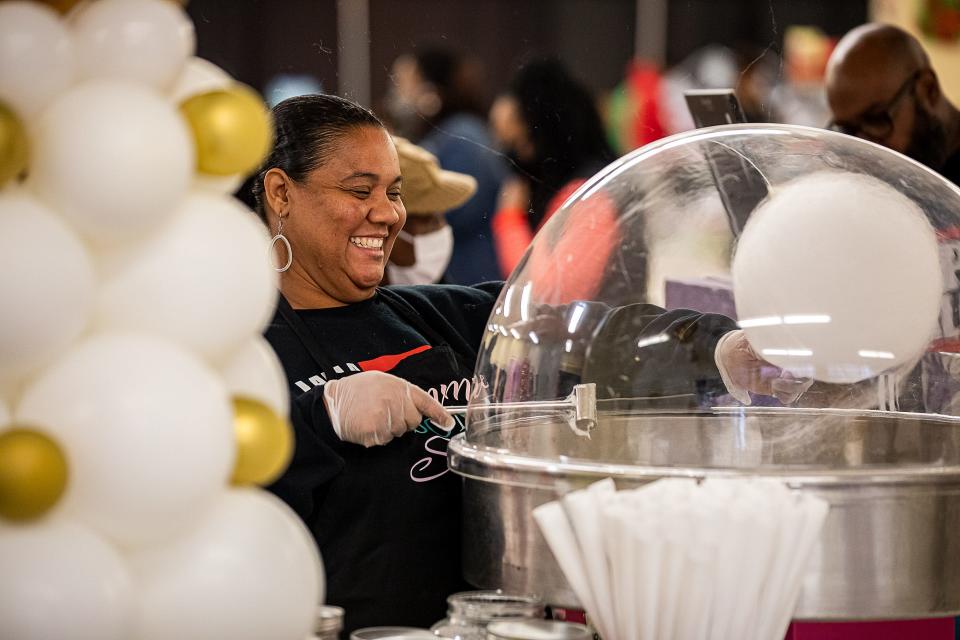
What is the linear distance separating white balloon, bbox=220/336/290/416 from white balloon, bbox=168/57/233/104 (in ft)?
0.63

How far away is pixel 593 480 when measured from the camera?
1.24 m

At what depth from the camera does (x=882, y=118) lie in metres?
2.69

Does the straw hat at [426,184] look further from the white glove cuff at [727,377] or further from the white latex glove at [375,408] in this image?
the white glove cuff at [727,377]

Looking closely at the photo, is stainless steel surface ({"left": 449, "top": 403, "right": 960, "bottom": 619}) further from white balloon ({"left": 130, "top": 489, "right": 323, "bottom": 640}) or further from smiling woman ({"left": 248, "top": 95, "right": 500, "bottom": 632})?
white balloon ({"left": 130, "top": 489, "right": 323, "bottom": 640})

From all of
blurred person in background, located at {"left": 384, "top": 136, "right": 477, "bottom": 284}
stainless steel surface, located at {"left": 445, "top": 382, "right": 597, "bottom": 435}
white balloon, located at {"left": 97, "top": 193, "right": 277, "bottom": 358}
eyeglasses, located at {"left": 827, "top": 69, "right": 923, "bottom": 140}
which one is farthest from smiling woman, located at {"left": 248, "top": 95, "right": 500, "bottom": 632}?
eyeglasses, located at {"left": 827, "top": 69, "right": 923, "bottom": 140}

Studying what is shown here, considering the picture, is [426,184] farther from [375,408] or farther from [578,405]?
[578,405]

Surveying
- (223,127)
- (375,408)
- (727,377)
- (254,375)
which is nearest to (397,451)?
(375,408)

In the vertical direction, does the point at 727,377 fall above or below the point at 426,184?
below

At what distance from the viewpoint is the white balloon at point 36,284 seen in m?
0.78

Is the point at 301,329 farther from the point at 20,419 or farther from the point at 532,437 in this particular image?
the point at 20,419

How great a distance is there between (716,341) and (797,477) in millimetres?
293

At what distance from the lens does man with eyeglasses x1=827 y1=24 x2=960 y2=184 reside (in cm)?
267

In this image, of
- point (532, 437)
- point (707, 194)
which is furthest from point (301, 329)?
point (707, 194)

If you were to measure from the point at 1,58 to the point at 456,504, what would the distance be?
1.06 metres
